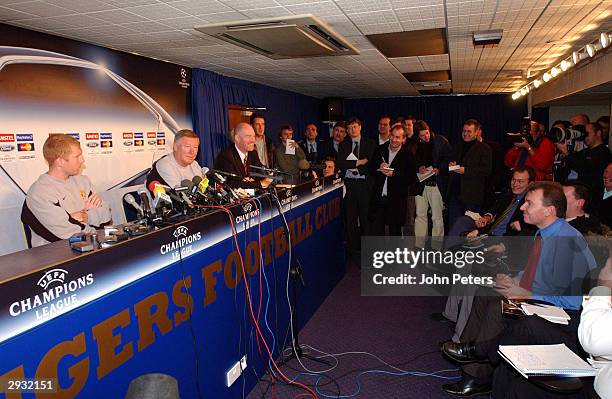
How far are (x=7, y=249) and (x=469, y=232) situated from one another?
398 centimetres

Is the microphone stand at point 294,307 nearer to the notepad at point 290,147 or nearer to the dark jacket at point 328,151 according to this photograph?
the notepad at point 290,147

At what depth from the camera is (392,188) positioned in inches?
203

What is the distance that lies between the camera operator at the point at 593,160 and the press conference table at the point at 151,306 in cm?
351

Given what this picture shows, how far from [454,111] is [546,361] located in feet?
35.6

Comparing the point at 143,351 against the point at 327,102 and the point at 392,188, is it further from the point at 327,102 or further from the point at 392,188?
the point at 327,102

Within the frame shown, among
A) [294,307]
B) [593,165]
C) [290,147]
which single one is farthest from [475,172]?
[294,307]

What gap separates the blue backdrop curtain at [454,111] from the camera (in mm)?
11586

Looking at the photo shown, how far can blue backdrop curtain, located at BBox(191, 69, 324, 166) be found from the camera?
6094mm

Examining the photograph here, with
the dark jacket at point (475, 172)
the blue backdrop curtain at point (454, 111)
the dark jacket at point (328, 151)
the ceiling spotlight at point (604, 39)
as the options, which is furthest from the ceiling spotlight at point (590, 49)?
the blue backdrop curtain at point (454, 111)

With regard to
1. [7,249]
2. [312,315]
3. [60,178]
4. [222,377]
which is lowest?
[312,315]

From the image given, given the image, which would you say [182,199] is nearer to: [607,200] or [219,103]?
[607,200]

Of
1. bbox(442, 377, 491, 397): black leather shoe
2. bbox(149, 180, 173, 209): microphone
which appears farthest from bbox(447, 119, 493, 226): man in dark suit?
bbox(149, 180, 173, 209): microphone

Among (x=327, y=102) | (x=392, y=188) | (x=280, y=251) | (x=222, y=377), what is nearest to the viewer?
(x=222, y=377)

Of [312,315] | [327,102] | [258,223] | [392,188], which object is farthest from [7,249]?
[327,102]
